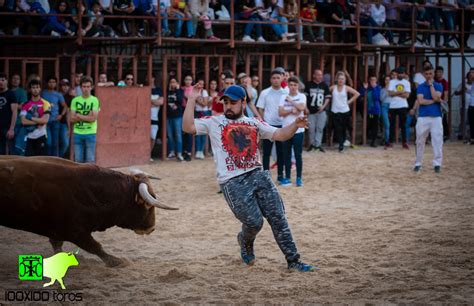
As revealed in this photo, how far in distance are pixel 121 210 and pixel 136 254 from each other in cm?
88

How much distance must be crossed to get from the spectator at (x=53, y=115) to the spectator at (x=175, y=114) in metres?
2.75

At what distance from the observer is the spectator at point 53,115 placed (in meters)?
15.5

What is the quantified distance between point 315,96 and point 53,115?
21.8 feet

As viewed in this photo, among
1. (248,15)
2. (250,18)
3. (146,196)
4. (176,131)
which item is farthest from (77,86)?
(146,196)

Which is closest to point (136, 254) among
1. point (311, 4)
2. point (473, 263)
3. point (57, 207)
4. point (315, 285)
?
point (57, 207)

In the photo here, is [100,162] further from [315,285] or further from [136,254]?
[315,285]

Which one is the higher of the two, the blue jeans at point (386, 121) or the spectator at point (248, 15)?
the spectator at point (248, 15)

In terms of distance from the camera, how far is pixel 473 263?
775 cm

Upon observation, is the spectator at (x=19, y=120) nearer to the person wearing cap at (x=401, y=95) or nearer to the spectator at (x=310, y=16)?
the spectator at (x=310, y=16)

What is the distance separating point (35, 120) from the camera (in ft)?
46.8

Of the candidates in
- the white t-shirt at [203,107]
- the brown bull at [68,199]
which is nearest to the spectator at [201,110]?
the white t-shirt at [203,107]

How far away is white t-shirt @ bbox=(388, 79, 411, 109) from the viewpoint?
66.8 ft

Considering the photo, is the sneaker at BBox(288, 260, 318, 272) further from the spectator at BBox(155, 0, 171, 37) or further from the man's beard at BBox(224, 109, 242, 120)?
the spectator at BBox(155, 0, 171, 37)

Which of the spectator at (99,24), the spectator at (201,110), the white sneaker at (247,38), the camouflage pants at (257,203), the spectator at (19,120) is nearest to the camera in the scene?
the camouflage pants at (257,203)
